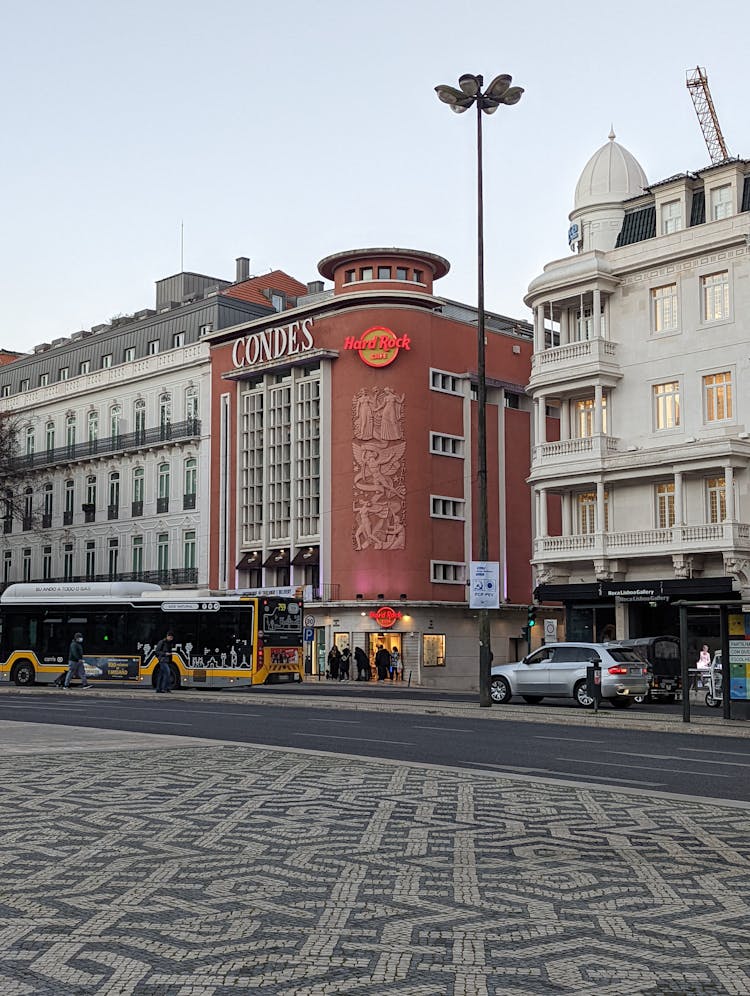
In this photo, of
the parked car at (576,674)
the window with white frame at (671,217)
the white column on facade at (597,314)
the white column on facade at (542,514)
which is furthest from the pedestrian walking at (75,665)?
the window with white frame at (671,217)

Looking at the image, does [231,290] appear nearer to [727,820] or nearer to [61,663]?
[61,663]

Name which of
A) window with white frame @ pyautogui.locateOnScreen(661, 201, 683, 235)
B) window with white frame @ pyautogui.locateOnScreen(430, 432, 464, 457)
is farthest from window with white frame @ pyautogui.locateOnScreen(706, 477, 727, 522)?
window with white frame @ pyautogui.locateOnScreen(430, 432, 464, 457)

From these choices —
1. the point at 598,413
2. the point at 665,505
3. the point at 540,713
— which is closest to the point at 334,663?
the point at 598,413

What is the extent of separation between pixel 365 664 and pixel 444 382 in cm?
1499

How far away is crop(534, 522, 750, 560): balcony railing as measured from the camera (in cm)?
4103

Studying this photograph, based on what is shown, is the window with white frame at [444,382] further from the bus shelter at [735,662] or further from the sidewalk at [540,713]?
the bus shelter at [735,662]

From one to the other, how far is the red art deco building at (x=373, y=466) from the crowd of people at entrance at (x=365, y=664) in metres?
0.57

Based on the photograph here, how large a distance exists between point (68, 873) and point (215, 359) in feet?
189

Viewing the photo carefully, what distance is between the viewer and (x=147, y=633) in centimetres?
3959

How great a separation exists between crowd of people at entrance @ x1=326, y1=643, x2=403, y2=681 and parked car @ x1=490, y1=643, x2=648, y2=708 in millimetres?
23053

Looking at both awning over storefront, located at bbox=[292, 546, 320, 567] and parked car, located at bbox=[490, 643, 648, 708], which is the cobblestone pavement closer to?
parked car, located at bbox=[490, 643, 648, 708]

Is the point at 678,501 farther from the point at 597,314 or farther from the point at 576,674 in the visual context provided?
the point at 576,674

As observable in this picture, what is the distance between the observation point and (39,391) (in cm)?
7656

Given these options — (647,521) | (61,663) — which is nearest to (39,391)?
(61,663)
